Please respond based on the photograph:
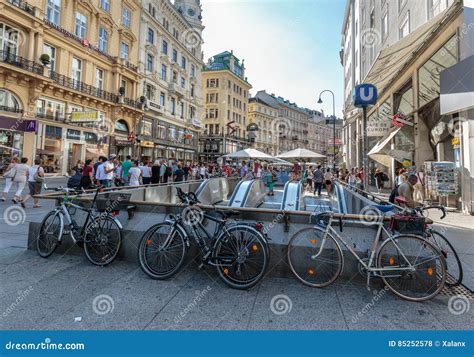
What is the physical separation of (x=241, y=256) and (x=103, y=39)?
3335 cm

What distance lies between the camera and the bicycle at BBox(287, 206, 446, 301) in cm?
361

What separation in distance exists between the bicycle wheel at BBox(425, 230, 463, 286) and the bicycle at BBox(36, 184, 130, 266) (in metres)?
4.90

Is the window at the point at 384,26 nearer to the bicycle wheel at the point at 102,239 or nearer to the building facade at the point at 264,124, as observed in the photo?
the bicycle wheel at the point at 102,239

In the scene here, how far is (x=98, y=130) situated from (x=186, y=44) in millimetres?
24128

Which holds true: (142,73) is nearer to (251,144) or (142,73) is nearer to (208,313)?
(208,313)

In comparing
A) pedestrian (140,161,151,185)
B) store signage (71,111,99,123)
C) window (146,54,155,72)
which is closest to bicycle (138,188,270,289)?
pedestrian (140,161,151,185)

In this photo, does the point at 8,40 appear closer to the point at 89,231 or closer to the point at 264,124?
the point at 89,231

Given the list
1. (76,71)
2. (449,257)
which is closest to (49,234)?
(449,257)

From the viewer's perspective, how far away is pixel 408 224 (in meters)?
3.91

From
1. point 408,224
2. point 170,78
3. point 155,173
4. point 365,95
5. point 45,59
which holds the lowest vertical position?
point 408,224

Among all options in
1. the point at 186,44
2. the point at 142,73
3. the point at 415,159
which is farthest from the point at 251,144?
the point at 415,159

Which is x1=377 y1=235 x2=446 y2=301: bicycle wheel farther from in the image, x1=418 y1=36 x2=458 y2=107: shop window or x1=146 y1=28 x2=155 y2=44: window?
x1=146 y1=28 x2=155 y2=44: window

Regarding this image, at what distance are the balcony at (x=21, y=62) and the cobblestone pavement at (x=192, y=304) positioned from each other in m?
22.3
